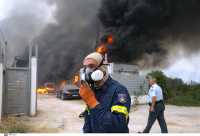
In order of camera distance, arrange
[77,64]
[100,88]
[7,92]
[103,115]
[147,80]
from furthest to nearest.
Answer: [77,64], [147,80], [7,92], [100,88], [103,115]

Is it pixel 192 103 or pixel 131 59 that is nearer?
pixel 192 103

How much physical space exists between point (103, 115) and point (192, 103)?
36.6ft

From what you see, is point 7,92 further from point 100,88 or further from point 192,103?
point 192,103

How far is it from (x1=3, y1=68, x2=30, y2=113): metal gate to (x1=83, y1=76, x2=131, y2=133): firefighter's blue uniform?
632 cm

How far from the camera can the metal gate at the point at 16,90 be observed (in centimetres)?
673

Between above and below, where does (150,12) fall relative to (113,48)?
above

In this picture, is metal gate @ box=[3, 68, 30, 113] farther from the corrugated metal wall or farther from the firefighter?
the firefighter

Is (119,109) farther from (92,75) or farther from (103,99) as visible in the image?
(92,75)

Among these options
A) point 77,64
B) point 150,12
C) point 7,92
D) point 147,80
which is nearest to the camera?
point 7,92

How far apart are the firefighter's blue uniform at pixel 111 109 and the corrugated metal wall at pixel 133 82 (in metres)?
9.29

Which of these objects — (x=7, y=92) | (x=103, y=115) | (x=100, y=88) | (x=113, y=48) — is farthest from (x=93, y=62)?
(x=113, y=48)

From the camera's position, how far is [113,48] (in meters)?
24.1

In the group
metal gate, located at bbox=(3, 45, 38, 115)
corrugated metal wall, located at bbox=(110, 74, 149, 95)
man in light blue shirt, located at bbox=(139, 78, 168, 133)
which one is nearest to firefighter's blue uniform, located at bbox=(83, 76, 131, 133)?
man in light blue shirt, located at bbox=(139, 78, 168, 133)

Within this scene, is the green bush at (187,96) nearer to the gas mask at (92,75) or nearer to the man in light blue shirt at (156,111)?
the man in light blue shirt at (156,111)
